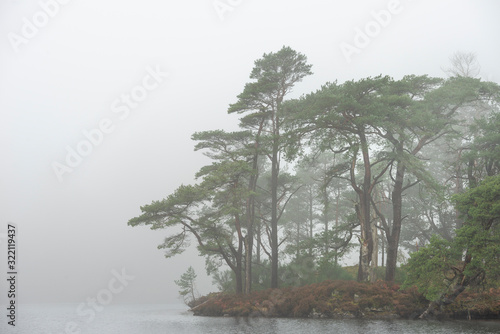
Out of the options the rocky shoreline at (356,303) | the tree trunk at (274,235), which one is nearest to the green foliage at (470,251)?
the rocky shoreline at (356,303)

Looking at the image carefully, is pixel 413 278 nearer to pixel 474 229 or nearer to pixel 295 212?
pixel 474 229

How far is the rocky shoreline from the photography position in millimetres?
17562

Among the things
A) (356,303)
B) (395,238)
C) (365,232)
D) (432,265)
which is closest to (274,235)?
(365,232)

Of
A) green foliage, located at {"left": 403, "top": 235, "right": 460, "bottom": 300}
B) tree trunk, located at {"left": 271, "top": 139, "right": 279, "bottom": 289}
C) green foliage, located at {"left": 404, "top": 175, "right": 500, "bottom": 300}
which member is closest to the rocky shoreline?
green foliage, located at {"left": 404, "top": 175, "right": 500, "bottom": 300}

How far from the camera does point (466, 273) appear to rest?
602 inches

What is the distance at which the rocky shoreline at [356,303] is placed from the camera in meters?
17.6

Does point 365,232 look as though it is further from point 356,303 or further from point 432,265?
point 432,265

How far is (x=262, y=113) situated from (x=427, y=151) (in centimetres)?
2435

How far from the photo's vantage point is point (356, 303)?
Result: 19.5m

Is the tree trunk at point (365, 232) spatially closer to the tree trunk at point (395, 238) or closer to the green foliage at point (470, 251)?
the tree trunk at point (395, 238)

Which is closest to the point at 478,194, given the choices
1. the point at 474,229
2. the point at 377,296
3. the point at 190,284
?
the point at 474,229

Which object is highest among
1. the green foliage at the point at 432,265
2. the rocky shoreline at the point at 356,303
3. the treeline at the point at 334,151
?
the treeline at the point at 334,151

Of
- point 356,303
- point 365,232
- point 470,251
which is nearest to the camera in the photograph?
point 470,251

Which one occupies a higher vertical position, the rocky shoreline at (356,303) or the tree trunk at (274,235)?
the tree trunk at (274,235)
